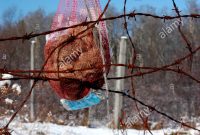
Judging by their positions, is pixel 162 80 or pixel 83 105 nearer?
pixel 83 105

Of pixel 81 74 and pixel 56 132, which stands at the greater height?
pixel 81 74

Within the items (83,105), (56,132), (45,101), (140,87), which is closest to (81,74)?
(83,105)

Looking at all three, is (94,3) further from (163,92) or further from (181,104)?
(163,92)

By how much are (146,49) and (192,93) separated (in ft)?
21.0

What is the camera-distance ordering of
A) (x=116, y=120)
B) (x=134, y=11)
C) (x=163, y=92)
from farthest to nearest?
1. (x=163, y=92)
2. (x=116, y=120)
3. (x=134, y=11)

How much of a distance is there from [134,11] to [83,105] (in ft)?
1.32

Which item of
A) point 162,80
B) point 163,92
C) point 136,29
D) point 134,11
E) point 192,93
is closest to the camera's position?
point 134,11

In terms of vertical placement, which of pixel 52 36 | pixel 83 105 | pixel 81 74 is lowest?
pixel 83 105

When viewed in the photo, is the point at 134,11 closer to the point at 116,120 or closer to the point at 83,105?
the point at 83,105

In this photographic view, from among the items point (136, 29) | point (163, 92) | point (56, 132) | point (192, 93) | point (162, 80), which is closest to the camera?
point (56, 132)

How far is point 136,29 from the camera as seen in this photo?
19.5 meters

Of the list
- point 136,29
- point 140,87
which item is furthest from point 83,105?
point 136,29

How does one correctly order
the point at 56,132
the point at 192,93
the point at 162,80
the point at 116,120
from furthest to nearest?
the point at 162,80 < the point at 192,93 < the point at 116,120 < the point at 56,132

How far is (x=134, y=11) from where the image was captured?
1.18 m
